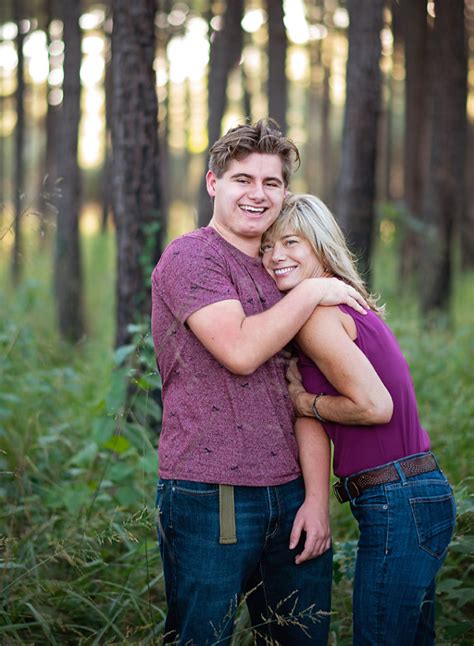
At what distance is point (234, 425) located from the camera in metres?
2.63

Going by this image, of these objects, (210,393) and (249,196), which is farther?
(249,196)

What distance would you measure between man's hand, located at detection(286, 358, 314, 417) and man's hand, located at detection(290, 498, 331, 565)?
327 millimetres

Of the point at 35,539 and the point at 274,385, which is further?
the point at 35,539

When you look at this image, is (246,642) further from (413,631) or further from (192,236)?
(192,236)

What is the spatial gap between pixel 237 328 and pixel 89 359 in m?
6.41

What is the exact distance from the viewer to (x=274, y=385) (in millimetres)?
2773

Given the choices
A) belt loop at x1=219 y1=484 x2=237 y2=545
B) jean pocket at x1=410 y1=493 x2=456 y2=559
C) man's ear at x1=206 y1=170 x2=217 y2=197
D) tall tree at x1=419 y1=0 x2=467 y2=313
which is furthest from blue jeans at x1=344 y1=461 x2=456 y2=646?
tall tree at x1=419 y1=0 x2=467 y2=313

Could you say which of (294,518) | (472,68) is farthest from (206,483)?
(472,68)

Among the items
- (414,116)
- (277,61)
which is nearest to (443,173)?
(277,61)

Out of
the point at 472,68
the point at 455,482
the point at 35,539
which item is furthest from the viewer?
the point at 472,68

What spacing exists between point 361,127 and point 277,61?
20.3ft

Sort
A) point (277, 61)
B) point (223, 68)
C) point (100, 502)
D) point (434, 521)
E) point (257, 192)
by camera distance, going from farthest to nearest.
Answer: point (277, 61) < point (223, 68) < point (100, 502) < point (257, 192) < point (434, 521)

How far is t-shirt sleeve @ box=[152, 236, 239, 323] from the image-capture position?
2.59 meters

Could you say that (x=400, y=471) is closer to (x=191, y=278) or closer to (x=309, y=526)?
(x=309, y=526)
